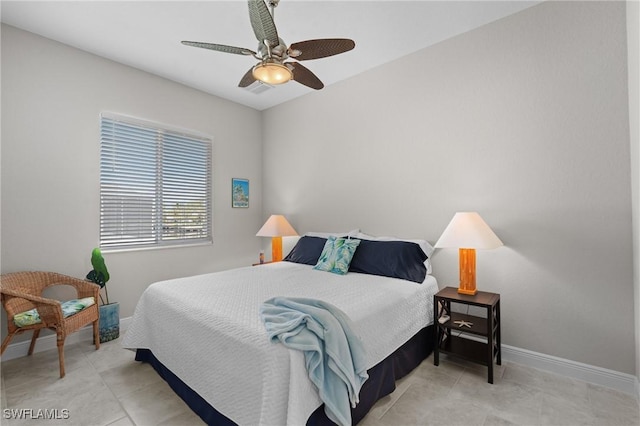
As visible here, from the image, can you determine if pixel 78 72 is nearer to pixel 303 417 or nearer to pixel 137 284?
pixel 137 284

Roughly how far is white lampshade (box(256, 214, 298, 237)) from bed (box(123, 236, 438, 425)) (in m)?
0.89

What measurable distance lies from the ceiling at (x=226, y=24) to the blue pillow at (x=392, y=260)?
6.53ft

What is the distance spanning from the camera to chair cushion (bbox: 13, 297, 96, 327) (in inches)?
88.7

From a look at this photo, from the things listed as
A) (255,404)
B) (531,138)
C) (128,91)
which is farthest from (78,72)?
(531,138)

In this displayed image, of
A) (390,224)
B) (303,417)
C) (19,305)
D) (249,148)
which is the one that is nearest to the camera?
(303,417)

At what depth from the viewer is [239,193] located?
440 cm

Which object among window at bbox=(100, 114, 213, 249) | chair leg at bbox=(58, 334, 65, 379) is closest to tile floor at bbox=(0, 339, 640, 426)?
chair leg at bbox=(58, 334, 65, 379)

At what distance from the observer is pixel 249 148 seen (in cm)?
456

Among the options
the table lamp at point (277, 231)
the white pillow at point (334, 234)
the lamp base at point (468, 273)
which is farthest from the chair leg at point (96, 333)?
the lamp base at point (468, 273)

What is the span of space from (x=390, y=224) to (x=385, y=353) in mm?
1568

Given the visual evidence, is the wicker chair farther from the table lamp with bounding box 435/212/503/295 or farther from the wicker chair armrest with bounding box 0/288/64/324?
the table lamp with bounding box 435/212/503/295

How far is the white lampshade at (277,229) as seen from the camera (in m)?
3.86

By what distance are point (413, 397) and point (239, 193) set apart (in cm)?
342

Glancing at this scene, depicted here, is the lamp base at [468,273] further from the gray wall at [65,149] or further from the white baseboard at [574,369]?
the gray wall at [65,149]
